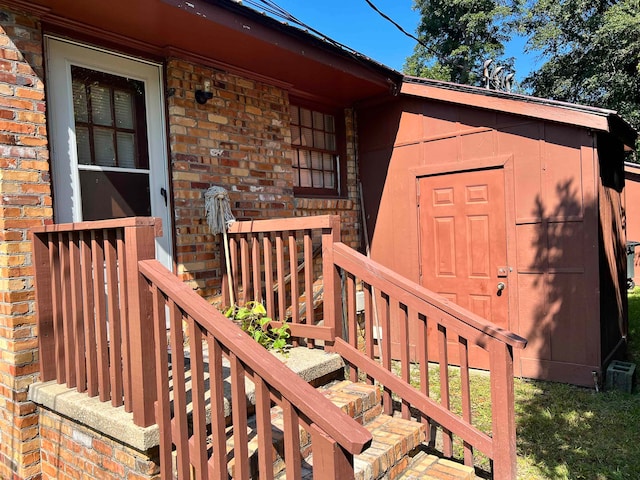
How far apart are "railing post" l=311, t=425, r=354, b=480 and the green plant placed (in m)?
1.72

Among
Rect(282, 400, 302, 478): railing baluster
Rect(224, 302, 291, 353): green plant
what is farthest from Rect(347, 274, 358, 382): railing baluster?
Rect(282, 400, 302, 478): railing baluster

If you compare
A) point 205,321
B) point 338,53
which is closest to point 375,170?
point 338,53

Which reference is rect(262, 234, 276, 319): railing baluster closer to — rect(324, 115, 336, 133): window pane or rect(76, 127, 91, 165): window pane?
rect(76, 127, 91, 165): window pane

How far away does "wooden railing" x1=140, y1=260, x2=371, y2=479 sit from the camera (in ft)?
5.11

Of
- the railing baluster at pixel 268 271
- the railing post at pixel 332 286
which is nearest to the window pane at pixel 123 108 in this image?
the railing baluster at pixel 268 271

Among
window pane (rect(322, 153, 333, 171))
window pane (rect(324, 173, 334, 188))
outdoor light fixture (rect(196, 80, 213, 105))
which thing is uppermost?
outdoor light fixture (rect(196, 80, 213, 105))

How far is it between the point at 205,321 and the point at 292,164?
345 centimetres

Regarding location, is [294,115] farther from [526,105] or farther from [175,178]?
[526,105]

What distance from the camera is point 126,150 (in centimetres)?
366

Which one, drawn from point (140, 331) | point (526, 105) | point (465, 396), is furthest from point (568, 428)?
point (140, 331)

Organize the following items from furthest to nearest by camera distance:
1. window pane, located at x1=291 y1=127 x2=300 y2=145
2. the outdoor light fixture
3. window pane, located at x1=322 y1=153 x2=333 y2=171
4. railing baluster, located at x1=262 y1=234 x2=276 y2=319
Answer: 1. window pane, located at x1=322 y1=153 x2=333 y2=171
2. window pane, located at x1=291 y1=127 x2=300 y2=145
3. the outdoor light fixture
4. railing baluster, located at x1=262 y1=234 x2=276 y2=319

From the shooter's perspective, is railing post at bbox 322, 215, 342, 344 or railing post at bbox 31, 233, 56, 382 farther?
railing post at bbox 322, 215, 342, 344

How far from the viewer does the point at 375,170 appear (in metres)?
5.77

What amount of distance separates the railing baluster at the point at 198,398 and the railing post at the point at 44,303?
1383mm
